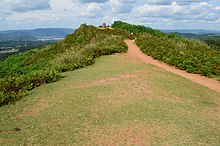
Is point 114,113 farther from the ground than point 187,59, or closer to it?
farther from the ground

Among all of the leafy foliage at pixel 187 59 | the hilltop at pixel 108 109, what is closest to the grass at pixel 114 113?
the hilltop at pixel 108 109

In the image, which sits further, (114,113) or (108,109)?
(108,109)

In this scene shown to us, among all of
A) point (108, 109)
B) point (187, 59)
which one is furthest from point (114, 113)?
point (187, 59)

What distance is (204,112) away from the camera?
8.36m

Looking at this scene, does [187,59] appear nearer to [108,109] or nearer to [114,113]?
[108,109]

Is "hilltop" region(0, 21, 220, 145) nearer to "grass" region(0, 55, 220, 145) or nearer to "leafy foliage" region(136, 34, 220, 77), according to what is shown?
"grass" region(0, 55, 220, 145)

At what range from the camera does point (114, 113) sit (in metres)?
7.73

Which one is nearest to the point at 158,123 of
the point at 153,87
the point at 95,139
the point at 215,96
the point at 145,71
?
the point at 95,139

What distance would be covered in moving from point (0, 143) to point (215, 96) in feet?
23.2

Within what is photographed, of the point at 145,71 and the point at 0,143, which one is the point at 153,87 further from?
the point at 0,143

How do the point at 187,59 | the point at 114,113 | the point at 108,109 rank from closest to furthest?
the point at 114,113, the point at 108,109, the point at 187,59

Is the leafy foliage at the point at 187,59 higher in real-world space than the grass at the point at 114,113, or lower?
lower

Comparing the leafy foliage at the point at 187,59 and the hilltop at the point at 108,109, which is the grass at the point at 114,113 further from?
the leafy foliage at the point at 187,59

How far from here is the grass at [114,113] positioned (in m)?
6.43
